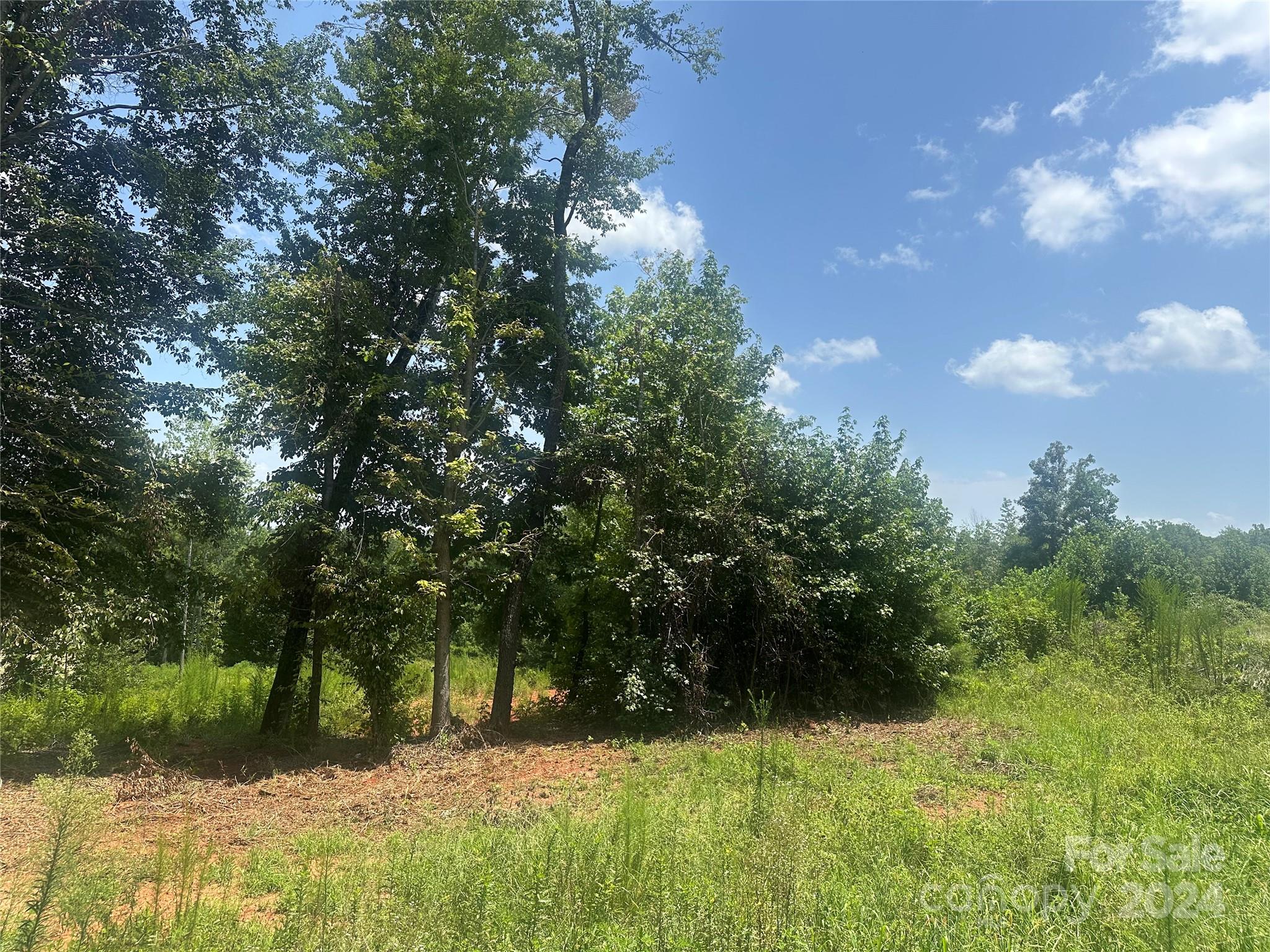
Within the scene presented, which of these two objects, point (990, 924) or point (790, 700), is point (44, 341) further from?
point (790, 700)

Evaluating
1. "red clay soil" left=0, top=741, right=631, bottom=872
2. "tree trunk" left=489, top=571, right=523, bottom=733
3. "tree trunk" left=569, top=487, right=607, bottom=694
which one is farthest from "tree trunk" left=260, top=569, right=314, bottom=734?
"tree trunk" left=569, top=487, right=607, bottom=694

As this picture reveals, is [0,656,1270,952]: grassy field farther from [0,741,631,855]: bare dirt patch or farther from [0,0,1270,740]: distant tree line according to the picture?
[0,0,1270,740]: distant tree line

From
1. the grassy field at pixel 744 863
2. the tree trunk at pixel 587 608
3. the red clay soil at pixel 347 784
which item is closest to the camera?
the grassy field at pixel 744 863

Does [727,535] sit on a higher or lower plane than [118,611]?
higher

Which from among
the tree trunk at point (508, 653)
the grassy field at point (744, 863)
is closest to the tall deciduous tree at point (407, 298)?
the tree trunk at point (508, 653)

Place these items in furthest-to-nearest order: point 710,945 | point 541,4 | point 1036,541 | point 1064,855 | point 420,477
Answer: point 1036,541
point 541,4
point 420,477
point 1064,855
point 710,945

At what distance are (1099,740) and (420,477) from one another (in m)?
11.2

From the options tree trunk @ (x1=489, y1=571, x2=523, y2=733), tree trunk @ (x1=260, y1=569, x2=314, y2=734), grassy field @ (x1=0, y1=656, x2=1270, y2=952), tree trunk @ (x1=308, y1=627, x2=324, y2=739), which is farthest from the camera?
tree trunk @ (x1=489, y1=571, x2=523, y2=733)

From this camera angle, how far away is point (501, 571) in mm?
11688

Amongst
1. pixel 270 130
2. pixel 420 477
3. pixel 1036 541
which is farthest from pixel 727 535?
pixel 1036 541

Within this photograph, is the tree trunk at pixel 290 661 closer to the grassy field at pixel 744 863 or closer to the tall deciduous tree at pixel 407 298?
the tall deciduous tree at pixel 407 298

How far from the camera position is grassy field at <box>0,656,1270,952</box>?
3566 mm

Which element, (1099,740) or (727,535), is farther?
(727,535)

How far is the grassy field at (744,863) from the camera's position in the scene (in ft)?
11.7
